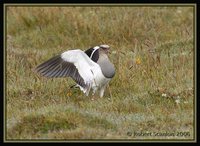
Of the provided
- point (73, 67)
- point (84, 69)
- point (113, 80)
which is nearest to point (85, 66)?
point (84, 69)

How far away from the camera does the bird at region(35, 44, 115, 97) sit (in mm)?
11586

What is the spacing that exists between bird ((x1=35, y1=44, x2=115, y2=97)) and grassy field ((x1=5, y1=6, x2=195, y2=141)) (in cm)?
23

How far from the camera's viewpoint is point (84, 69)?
11703 mm

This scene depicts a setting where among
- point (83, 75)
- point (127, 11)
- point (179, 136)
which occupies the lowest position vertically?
point (179, 136)

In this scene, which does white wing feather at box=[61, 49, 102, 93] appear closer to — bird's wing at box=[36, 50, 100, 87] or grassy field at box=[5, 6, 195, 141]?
bird's wing at box=[36, 50, 100, 87]

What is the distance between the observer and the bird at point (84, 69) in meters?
11.6

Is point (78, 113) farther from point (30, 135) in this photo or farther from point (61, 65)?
point (61, 65)

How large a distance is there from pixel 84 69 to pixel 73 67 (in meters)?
0.24

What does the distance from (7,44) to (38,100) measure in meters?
4.34

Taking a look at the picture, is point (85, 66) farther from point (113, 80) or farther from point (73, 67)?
point (113, 80)

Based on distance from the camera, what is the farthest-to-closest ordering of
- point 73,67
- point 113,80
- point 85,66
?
point 113,80
point 73,67
point 85,66

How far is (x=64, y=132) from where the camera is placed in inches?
404

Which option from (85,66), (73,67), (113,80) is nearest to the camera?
(85,66)

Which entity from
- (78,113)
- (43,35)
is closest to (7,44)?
(43,35)
